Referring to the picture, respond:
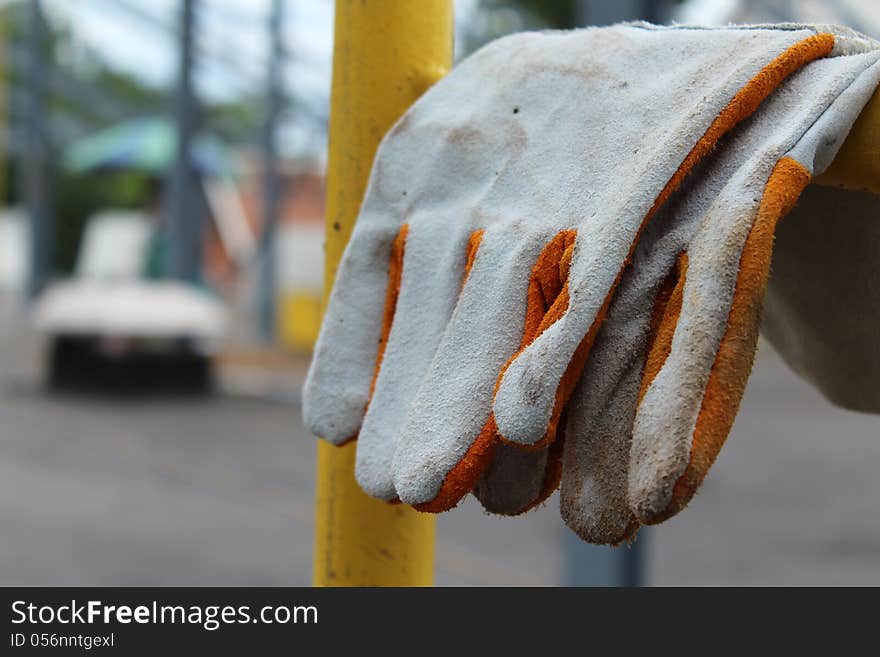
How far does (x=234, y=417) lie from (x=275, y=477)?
2.01 metres

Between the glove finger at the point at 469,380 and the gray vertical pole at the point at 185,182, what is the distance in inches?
385

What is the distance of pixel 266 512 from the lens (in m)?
4.98

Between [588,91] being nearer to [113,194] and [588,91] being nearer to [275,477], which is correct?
[275,477]

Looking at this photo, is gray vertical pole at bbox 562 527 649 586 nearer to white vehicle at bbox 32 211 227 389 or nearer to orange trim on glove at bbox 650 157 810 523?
orange trim on glove at bbox 650 157 810 523

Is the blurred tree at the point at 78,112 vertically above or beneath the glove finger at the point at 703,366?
above

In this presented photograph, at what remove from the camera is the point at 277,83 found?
11758 mm

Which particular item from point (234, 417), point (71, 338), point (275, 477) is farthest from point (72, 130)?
point (275, 477)

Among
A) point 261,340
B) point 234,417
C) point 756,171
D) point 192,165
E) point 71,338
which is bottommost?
point 756,171

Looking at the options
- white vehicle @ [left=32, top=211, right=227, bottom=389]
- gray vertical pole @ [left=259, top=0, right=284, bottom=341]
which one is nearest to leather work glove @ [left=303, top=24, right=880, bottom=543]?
white vehicle @ [left=32, top=211, right=227, bottom=389]

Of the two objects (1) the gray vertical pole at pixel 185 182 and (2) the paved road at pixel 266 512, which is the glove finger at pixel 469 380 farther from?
(1) the gray vertical pole at pixel 185 182

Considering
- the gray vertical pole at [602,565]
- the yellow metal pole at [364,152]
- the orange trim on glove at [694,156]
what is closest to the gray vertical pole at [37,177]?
the gray vertical pole at [602,565]

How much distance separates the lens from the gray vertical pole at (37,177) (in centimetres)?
1550

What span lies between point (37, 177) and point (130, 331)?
10015 millimetres

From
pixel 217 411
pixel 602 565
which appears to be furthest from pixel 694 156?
pixel 217 411
